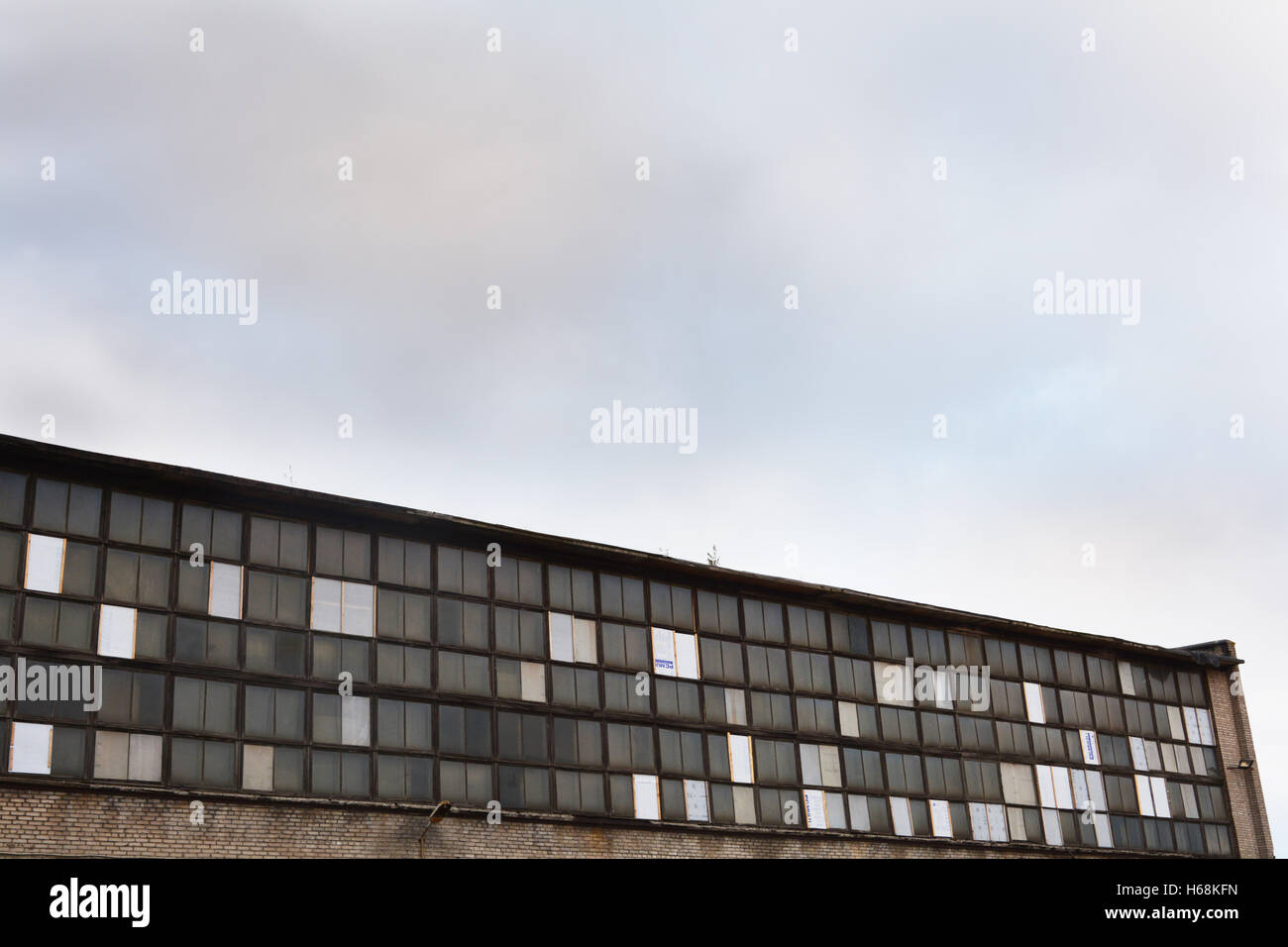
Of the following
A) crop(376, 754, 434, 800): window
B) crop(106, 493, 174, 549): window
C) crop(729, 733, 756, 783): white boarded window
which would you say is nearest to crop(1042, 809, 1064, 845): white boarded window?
crop(729, 733, 756, 783): white boarded window

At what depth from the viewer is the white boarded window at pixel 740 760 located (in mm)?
28406

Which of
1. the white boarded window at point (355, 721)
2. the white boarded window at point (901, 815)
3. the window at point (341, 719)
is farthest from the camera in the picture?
the white boarded window at point (901, 815)

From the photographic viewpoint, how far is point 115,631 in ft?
72.7

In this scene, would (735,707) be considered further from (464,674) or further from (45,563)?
(45,563)

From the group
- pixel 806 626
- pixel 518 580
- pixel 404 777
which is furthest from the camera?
pixel 806 626

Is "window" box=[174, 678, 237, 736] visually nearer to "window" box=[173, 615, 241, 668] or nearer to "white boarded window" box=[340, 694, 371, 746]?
"window" box=[173, 615, 241, 668]

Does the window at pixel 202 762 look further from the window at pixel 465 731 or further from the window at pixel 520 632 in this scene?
the window at pixel 520 632

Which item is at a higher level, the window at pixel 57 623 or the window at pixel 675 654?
the window at pixel 675 654

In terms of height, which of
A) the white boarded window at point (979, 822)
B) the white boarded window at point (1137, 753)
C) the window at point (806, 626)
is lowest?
the white boarded window at point (979, 822)

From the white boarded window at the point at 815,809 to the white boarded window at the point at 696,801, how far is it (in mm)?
2423

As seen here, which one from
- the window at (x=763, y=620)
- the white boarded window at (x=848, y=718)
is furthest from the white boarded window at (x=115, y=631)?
the white boarded window at (x=848, y=718)

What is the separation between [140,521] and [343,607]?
3.61 metres

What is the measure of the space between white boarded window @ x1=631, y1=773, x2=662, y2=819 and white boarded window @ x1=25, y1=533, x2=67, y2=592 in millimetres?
10750

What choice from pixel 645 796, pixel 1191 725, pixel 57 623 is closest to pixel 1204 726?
pixel 1191 725
